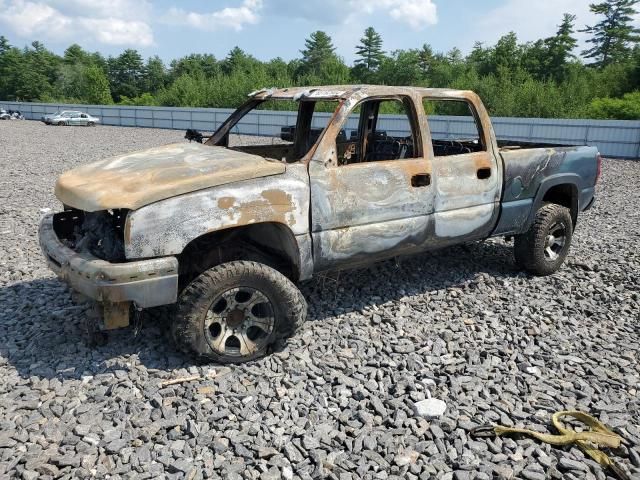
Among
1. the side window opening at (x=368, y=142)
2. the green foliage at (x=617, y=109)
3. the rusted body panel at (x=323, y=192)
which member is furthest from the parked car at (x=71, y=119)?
the side window opening at (x=368, y=142)

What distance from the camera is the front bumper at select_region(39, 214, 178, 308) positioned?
3182 mm

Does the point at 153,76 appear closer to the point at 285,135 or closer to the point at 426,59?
the point at 426,59

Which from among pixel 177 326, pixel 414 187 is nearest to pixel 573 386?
pixel 414 187

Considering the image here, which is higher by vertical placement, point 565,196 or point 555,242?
point 565,196

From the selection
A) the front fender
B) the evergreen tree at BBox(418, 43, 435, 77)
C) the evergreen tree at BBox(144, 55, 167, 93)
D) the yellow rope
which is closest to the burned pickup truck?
the front fender

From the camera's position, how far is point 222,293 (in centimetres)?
356

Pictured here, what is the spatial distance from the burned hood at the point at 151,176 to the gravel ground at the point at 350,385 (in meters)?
1.19

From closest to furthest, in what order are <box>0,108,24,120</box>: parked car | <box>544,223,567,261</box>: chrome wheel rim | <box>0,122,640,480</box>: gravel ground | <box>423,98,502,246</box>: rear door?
<box>0,122,640,480</box>: gravel ground < <box>423,98,502,246</box>: rear door < <box>544,223,567,261</box>: chrome wheel rim < <box>0,108,24,120</box>: parked car

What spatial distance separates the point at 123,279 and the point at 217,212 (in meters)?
0.71

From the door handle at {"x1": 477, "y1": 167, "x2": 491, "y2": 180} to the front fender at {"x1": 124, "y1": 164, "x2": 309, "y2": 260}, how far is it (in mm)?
1831

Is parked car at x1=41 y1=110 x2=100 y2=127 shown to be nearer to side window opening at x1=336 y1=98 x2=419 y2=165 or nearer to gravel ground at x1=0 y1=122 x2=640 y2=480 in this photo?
gravel ground at x1=0 y1=122 x2=640 y2=480

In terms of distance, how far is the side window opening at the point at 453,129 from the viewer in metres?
5.13

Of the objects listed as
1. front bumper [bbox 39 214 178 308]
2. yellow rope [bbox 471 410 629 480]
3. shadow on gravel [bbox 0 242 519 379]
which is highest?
front bumper [bbox 39 214 178 308]

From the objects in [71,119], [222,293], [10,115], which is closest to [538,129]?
[222,293]
